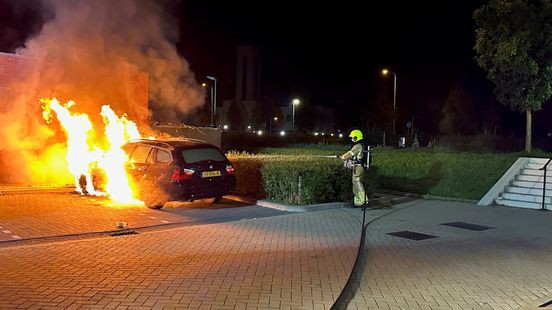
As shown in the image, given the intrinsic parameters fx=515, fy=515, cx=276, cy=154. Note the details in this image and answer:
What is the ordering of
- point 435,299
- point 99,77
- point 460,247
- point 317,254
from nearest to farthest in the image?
point 435,299, point 317,254, point 460,247, point 99,77

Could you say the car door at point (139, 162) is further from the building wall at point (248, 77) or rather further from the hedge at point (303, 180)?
the building wall at point (248, 77)

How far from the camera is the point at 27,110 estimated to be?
14406 mm

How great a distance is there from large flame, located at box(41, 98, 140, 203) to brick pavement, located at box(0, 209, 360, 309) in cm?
396

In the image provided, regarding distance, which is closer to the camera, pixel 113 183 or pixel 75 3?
pixel 113 183

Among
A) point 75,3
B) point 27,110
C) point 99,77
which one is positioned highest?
point 75,3

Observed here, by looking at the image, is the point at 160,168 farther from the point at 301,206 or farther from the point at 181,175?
the point at 301,206

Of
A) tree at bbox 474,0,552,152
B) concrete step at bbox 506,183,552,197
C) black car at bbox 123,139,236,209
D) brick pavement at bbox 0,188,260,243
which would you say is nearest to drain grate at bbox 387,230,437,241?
brick pavement at bbox 0,188,260,243

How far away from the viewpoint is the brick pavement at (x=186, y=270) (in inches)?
208

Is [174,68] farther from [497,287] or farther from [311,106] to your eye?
[311,106]

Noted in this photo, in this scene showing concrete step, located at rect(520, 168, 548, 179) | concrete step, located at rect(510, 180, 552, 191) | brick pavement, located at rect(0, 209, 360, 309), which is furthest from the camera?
concrete step, located at rect(520, 168, 548, 179)

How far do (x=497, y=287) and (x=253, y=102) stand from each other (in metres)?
67.6

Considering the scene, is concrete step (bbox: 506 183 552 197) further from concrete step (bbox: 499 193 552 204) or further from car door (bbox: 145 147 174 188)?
car door (bbox: 145 147 174 188)

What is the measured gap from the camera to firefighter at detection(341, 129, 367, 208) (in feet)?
36.7

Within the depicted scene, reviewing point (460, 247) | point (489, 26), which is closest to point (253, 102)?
point (489, 26)
